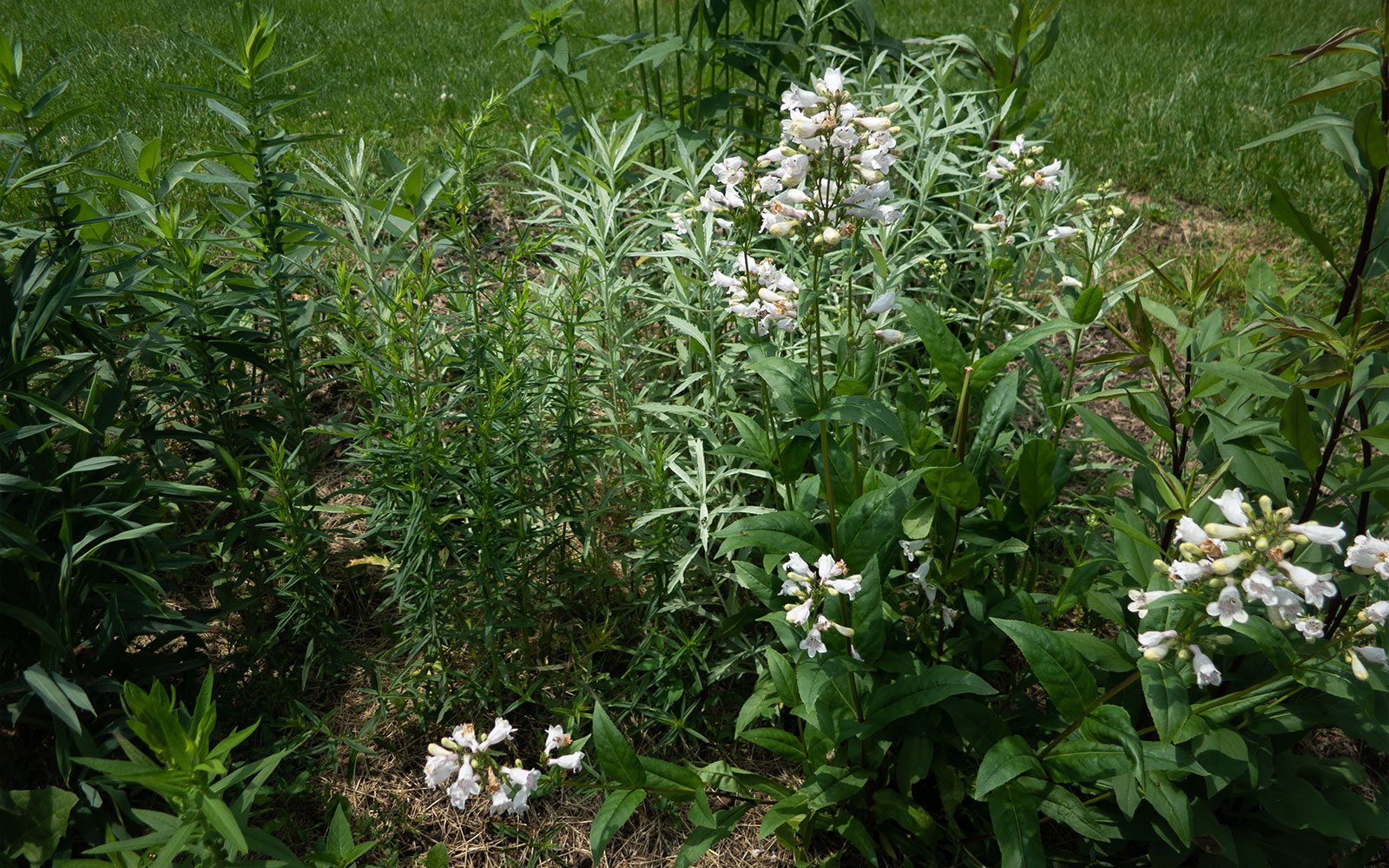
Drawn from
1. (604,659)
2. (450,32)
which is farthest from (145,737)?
(450,32)

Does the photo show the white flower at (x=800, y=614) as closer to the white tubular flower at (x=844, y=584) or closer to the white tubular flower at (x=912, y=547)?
the white tubular flower at (x=844, y=584)

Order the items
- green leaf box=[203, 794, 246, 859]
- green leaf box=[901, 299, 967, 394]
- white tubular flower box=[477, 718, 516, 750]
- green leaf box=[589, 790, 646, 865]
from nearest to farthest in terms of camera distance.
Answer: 1. green leaf box=[203, 794, 246, 859]
2. white tubular flower box=[477, 718, 516, 750]
3. green leaf box=[589, 790, 646, 865]
4. green leaf box=[901, 299, 967, 394]

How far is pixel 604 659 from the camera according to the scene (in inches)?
95.6

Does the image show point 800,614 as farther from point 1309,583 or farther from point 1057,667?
point 1309,583

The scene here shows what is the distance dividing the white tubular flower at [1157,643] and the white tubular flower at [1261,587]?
0.61 ft

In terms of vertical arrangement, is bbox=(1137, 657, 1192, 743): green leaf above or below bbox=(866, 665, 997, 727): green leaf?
above

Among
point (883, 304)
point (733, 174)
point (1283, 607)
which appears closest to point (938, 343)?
point (883, 304)

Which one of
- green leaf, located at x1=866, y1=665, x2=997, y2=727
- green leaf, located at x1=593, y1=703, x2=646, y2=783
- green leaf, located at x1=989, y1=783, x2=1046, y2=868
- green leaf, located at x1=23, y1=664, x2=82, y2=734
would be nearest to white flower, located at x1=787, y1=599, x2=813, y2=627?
green leaf, located at x1=866, y1=665, x2=997, y2=727

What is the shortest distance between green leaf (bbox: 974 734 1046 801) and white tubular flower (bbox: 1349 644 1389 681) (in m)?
0.56

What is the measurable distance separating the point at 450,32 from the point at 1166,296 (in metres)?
5.07

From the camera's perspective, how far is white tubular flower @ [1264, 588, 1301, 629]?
136 centimetres

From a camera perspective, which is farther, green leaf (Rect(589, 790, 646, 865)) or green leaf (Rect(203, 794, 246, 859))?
green leaf (Rect(589, 790, 646, 865))

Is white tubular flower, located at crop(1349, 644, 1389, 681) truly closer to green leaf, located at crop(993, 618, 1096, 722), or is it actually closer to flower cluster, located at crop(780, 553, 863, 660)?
green leaf, located at crop(993, 618, 1096, 722)

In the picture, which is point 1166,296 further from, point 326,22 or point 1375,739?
point 326,22
